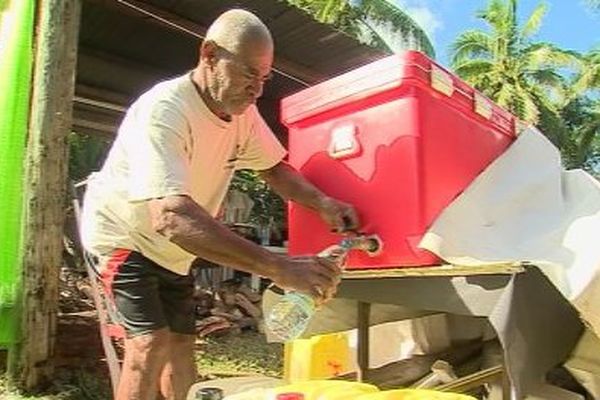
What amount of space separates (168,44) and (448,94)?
3.83m

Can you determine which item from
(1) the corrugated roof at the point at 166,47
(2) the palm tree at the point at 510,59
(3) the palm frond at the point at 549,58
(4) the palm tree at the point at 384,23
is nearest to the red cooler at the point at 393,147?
(1) the corrugated roof at the point at 166,47

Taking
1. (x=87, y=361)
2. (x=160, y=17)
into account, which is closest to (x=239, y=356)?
(x=87, y=361)

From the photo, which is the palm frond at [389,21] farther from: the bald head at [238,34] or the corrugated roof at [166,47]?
the bald head at [238,34]

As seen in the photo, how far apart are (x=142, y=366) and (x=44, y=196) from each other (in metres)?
2.21

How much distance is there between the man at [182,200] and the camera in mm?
1432

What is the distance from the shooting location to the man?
4.70ft

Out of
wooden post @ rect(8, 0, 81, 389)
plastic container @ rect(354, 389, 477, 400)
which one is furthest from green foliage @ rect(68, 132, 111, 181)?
plastic container @ rect(354, 389, 477, 400)

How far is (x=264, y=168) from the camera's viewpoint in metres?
2.00

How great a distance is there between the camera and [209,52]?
5.45 feet

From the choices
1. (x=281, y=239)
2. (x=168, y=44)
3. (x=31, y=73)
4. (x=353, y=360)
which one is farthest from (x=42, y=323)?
(x=281, y=239)

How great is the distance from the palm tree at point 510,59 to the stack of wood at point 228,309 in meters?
15.9

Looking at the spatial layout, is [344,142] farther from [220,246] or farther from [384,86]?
[220,246]

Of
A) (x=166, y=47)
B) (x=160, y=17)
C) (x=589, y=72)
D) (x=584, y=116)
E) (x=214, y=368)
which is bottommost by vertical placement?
(x=214, y=368)

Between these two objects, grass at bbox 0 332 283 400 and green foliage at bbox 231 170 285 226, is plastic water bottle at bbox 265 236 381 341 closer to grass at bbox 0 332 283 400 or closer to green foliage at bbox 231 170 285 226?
grass at bbox 0 332 283 400
